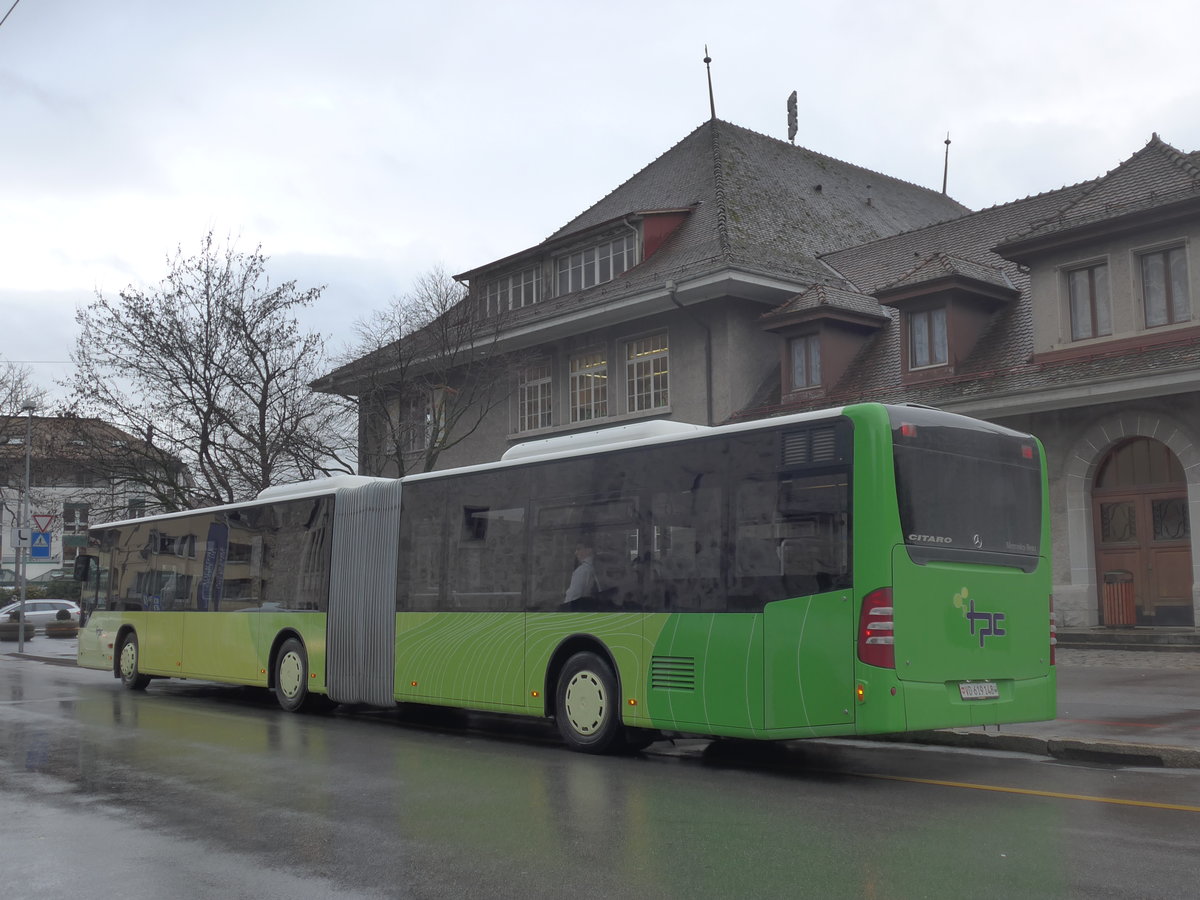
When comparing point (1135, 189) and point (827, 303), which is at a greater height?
point (1135, 189)

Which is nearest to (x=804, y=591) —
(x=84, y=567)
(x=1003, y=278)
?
(x=84, y=567)

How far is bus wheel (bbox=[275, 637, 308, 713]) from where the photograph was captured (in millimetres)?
16212

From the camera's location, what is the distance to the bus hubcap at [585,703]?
1164 centimetres

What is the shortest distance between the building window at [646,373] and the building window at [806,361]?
3309mm

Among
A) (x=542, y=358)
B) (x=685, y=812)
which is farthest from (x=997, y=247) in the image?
(x=685, y=812)

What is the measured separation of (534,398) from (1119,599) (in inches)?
615

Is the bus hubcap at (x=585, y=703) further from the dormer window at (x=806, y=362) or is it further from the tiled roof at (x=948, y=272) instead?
the dormer window at (x=806, y=362)

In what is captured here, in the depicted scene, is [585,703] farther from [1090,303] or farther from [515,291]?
[515,291]

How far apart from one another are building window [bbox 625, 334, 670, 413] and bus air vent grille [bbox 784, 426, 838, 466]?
749 inches

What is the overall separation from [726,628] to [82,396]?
81.1 ft

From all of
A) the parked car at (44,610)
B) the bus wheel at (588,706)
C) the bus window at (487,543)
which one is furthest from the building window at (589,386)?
the parked car at (44,610)

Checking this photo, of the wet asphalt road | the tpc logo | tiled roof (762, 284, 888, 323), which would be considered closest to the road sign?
tiled roof (762, 284, 888, 323)

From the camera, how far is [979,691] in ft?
32.7

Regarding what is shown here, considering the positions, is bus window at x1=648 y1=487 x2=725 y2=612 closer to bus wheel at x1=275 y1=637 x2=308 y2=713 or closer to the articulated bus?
the articulated bus
